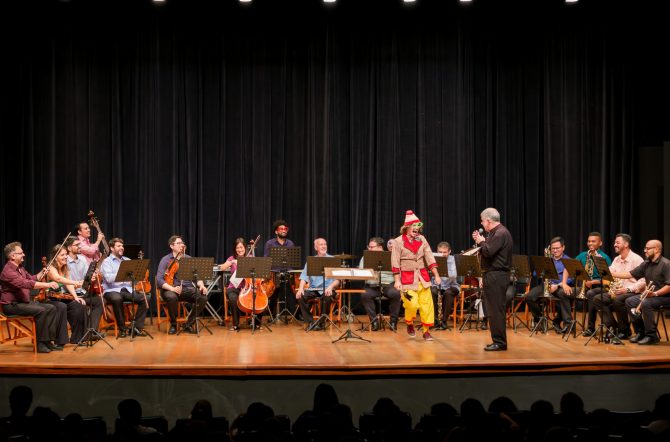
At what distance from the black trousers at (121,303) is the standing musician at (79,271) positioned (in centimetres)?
25

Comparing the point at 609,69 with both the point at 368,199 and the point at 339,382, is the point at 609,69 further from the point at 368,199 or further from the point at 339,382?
the point at 339,382

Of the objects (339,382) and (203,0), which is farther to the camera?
(203,0)

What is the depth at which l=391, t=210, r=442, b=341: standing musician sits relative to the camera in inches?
375

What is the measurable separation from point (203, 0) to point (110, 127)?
2674 mm

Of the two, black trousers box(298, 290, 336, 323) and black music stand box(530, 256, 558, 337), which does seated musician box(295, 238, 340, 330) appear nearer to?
black trousers box(298, 290, 336, 323)

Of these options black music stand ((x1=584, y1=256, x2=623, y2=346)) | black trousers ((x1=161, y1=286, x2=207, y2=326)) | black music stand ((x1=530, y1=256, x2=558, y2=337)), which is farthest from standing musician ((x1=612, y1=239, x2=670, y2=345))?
black trousers ((x1=161, y1=286, x2=207, y2=326))

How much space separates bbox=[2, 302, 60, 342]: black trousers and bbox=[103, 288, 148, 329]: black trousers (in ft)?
3.67

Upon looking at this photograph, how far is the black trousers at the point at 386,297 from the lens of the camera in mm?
10750

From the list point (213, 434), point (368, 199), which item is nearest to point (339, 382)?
point (213, 434)

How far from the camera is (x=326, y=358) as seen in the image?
8.01 m

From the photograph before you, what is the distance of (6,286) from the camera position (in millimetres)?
8516

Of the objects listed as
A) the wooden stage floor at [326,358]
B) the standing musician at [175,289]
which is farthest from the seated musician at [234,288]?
the wooden stage floor at [326,358]

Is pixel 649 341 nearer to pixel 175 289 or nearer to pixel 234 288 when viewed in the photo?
pixel 234 288

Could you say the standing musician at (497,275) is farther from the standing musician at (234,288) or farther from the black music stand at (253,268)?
the standing musician at (234,288)
